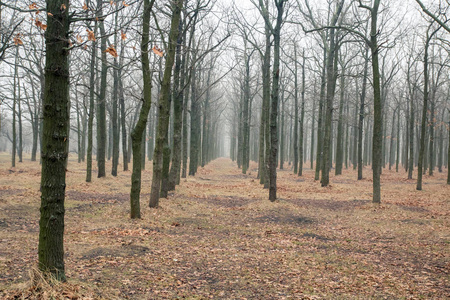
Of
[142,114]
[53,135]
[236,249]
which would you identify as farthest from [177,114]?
[53,135]

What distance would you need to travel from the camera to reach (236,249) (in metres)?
7.37

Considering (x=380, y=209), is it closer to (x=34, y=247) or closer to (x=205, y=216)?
(x=205, y=216)

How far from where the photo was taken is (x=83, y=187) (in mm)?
15516

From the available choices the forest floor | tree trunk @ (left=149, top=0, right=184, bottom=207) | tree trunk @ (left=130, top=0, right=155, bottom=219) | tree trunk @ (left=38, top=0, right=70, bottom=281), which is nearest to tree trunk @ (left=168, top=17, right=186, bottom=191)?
the forest floor

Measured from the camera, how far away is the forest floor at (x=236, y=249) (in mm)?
5055

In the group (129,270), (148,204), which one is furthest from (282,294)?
(148,204)

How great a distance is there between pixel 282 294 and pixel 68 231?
5483 mm

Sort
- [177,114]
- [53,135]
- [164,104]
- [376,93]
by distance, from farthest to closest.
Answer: [177,114], [376,93], [164,104], [53,135]

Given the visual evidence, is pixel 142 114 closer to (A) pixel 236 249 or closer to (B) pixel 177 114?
(A) pixel 236 249

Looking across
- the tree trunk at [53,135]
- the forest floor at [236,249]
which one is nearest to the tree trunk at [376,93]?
the forest floor at [236,249]

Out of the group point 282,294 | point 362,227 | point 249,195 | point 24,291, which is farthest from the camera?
point 249,195

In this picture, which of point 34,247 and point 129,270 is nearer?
point 129,270

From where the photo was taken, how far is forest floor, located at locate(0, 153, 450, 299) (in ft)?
16.6

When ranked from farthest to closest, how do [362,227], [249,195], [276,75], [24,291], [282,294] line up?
[249,195] < [276,75] < [362,227] < [282,294] < [24,291]
